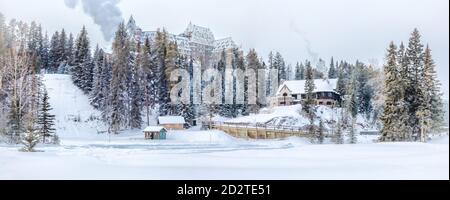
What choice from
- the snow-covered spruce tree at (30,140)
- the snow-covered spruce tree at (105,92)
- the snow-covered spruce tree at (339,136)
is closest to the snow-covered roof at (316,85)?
the snow-covered spruce tree at (339,136)

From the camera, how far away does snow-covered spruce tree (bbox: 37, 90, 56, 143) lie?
2619 millimetres

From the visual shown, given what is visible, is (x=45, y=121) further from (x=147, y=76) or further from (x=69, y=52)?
(x=147, y=76)

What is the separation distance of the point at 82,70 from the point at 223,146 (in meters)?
0.92

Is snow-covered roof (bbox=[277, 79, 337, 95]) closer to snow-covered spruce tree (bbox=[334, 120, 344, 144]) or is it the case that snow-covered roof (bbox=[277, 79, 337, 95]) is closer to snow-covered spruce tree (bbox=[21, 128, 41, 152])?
snow-covered spruce tree (bbox=[334, 120, 344, 144])

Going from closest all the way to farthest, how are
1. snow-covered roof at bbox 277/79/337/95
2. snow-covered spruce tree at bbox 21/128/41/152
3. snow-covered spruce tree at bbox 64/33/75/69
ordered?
snow-covered spruce tree at bbox 21/128/41/152
snow-covered spruce tree at bbox 64/33/75/69
snow-covered roof at bbox 277/79/337/95

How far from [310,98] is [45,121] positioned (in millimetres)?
1518

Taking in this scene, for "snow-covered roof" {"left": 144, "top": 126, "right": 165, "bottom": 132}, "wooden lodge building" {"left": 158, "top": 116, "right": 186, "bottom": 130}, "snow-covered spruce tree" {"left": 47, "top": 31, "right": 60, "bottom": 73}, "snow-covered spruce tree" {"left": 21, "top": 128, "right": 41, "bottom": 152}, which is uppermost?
"snow-covered spruce tree" {"left": 47, "top": 31, "right": 60, "bottom": 73}

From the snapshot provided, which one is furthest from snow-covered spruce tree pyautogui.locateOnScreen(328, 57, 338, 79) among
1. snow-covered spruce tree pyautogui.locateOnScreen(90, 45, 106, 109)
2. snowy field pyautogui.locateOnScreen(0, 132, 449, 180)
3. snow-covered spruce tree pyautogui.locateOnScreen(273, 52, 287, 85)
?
snow-covered spruce tree pyautogui.locateOnScreen(90, 45, 106, 109)

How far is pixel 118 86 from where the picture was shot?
2.78 m

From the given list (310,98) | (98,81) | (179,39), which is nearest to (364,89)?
(310,98)

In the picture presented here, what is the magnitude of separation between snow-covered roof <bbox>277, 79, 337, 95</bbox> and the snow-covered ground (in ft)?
0.51

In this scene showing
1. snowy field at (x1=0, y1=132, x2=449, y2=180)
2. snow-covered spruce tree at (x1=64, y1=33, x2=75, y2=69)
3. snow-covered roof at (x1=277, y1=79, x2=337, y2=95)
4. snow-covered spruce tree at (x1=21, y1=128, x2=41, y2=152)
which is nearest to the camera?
snowy field at (x1=0, y1=132, x2=449, y2=180)

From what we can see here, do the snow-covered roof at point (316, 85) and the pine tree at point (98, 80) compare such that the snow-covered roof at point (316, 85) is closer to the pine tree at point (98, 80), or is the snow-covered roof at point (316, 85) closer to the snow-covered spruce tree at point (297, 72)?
the snow-covered spruce tree at point (297, 72)
